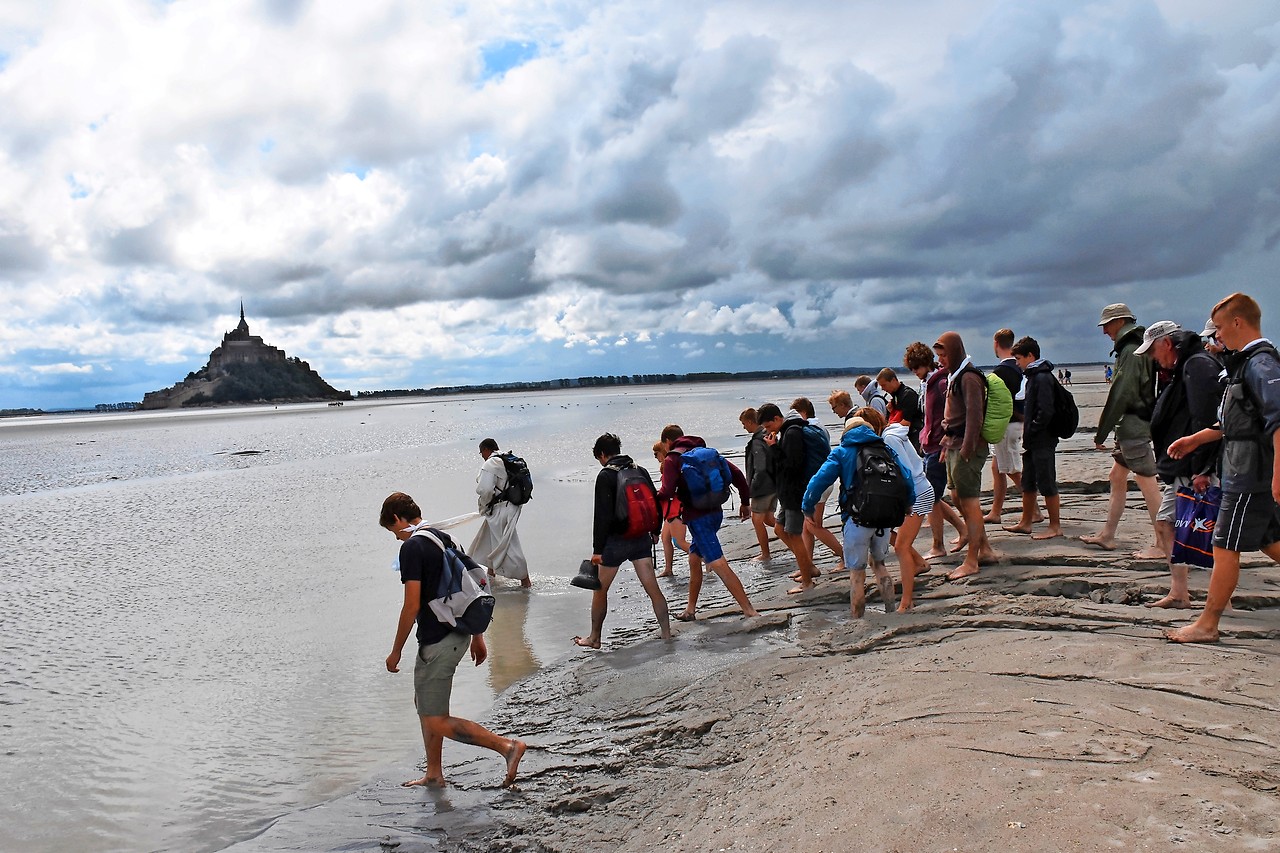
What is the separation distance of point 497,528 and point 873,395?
5275 mm

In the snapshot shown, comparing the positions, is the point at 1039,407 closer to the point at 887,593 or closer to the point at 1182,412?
the point at 1182,412

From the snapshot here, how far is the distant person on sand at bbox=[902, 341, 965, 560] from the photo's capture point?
324 inches

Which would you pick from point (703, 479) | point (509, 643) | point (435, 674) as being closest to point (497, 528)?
point (509, 643)

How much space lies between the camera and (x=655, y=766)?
517 cm

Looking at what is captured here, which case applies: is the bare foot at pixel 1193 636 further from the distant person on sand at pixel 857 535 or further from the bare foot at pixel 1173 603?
the distant person on sand at pixel 857 535

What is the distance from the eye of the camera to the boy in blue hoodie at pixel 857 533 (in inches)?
274

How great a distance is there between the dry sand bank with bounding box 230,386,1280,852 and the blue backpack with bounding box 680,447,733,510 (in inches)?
48.8

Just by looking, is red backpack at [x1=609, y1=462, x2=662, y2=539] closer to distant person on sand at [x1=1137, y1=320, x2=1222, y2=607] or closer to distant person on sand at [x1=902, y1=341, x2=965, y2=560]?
distant person on sand at [x1=902, y1=341, x2=965, y2=560]

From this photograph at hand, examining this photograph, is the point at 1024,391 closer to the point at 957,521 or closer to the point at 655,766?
the point at 957,521

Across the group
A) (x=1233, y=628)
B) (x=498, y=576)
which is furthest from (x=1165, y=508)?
(x=498, y=576)

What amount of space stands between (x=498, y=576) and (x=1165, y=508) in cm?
808

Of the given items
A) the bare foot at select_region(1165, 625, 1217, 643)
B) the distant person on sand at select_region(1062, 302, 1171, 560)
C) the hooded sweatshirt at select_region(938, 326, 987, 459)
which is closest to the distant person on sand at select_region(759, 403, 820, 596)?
the hooded sweatshirt at select_region(938, 326, 987, 459)

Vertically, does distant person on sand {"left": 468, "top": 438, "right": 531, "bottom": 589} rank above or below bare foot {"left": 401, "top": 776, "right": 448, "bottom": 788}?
above

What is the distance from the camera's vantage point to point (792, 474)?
9062 mm
